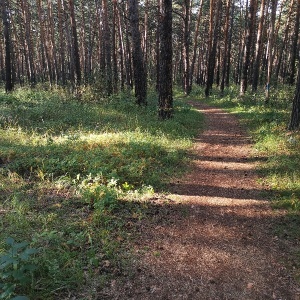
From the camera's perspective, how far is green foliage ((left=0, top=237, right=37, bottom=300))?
317 cm

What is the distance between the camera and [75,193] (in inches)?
237

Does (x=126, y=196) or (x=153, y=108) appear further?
(x=153, y=108)

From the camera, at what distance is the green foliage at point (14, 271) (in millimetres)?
3167

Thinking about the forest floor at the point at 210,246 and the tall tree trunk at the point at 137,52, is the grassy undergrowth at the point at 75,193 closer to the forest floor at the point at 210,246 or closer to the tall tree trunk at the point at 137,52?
the forest floor at the point at 210,246

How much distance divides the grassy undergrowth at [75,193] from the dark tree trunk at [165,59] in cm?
103

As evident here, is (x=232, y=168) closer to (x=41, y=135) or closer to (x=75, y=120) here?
(x=41, y=135)

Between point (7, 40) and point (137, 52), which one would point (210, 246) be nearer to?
point (137, 52)

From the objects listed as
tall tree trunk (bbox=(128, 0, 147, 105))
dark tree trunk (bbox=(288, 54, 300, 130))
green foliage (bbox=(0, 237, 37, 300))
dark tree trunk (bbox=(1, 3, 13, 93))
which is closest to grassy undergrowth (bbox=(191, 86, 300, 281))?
dark tree trunk (bbox=(288, 54, 300, 130))

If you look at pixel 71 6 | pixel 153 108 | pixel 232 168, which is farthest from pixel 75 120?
pixel 71 6

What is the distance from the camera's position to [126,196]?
19.4ft

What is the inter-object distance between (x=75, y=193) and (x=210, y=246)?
2.98 m

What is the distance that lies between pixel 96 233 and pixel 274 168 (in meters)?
5.07

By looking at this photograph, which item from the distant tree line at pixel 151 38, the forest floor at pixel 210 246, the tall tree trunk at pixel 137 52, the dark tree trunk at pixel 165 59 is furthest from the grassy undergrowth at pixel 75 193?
the distant tree line at pixel 151 38

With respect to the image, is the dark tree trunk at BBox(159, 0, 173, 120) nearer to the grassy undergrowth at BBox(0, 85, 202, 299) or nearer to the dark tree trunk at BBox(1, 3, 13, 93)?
the grassy undergrowth at BBox(0, 85, 202, 299)
